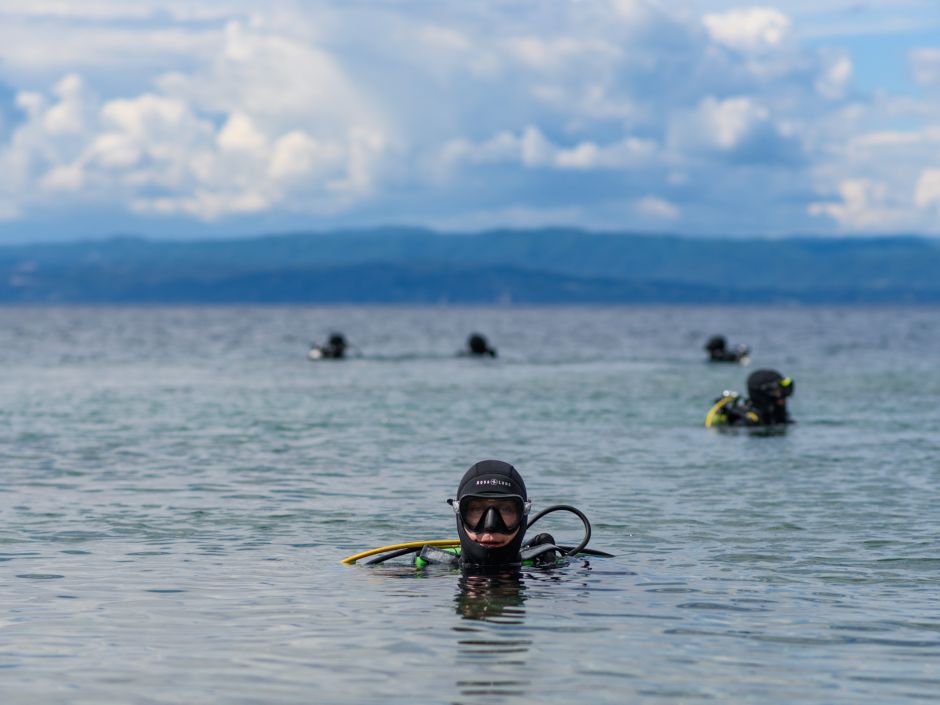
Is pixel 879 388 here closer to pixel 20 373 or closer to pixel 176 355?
pixel 20 373

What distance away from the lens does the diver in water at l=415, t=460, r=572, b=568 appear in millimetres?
12227

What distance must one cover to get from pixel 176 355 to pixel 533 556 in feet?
181

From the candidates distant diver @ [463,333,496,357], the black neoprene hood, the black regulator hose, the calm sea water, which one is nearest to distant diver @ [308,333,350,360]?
distant diver @ [463,333,496,357]

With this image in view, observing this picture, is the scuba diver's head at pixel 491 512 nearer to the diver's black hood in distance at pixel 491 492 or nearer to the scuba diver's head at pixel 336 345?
the diver's black hood in distance at pixel 491 492

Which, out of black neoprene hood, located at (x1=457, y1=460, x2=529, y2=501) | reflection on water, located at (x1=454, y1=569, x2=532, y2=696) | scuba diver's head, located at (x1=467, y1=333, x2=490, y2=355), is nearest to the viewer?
reflection on water, located at (x1=454, y1=569, x2=532, y2=696)

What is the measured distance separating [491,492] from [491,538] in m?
0.51

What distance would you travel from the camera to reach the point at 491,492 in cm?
1220

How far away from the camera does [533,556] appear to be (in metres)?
13.0

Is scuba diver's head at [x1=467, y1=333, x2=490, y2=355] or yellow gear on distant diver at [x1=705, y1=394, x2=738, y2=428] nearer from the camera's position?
yellow gear on distant diver at [x1=705, y1=394, x2=738, y2=428]

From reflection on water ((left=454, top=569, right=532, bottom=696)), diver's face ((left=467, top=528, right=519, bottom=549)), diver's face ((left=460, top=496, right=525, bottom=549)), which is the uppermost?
diver's face ((left=460, top=496, right=525, bottom=549))

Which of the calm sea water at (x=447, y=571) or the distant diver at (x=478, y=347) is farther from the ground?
the distant diver at (x=478, y=347)

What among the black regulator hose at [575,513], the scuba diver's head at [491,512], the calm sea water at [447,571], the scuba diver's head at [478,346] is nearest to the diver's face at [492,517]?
the scuba diver's head at [491,512]

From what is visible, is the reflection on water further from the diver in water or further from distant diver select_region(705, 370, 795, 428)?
distant diver select_region(705, 370, 795, 428)

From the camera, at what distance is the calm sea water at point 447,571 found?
919cm
